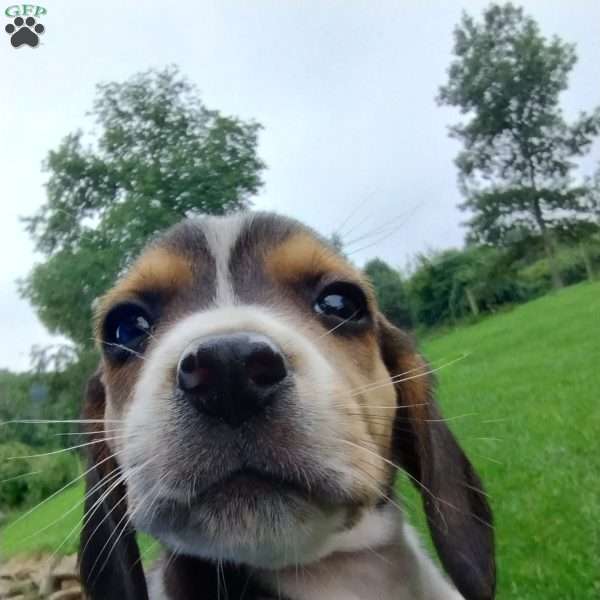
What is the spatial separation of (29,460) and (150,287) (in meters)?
0.90

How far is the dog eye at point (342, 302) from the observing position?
172 centimetres

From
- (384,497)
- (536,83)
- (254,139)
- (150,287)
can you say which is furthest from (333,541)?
(536,83)

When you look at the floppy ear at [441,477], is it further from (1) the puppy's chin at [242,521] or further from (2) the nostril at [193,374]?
(2) the nostril at [193,374]

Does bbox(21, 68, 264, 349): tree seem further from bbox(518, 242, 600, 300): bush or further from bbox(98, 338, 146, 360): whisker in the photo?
bbox(518, 242, 600, 300): bush

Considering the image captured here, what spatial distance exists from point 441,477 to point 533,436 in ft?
3.65

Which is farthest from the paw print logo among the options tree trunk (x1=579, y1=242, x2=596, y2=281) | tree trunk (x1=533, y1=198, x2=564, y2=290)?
tree trunk (x1=579, y1=242, x2=596, y2=281)

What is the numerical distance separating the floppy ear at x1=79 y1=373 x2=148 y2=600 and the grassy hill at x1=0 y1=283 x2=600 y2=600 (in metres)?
0.18

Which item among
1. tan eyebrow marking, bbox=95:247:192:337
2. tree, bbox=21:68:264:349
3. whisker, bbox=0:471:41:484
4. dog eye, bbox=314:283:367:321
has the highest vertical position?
tree, bbox=21:68:264:349

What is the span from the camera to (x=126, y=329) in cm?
171

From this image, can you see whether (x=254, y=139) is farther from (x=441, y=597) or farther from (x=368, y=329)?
(x=441, y=597)

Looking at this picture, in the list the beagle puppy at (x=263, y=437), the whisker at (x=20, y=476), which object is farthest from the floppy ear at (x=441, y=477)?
the whisker at (x=20, y=476)

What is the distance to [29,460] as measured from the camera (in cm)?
225

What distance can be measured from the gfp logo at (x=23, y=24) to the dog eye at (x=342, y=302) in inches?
40.9

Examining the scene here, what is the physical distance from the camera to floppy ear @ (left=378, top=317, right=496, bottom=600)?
1802 millimetres
